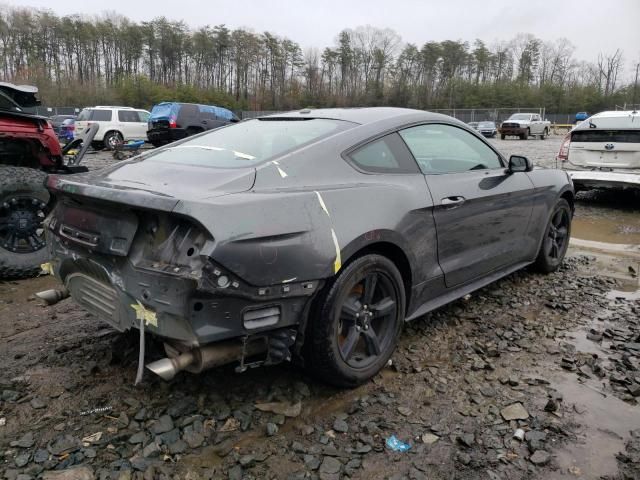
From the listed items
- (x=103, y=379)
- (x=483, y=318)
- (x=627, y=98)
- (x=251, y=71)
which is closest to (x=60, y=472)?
(x=103, y=379)

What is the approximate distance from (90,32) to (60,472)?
75.8m

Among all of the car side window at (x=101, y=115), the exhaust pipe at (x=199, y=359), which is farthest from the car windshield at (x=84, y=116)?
the exhaust pipe at (x=199, y=359)

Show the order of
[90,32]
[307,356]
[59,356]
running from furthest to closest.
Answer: [90,32] < [59,356] < [307,356]

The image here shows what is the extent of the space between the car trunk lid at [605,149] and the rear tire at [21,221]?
309 inches

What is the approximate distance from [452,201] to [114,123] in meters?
20.7

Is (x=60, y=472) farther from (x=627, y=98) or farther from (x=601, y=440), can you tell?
(x=627, y=98)

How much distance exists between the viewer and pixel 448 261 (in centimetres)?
328

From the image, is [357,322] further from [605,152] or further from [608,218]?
[605,152]

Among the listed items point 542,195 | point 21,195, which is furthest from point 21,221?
point 542,195

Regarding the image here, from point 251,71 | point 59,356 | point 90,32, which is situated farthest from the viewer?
point 251,71

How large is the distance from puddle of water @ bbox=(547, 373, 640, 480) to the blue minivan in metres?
17.6

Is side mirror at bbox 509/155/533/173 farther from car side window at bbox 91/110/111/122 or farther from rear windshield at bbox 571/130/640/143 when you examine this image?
car side window at bbox 91/110/111/122

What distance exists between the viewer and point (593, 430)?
250 cm

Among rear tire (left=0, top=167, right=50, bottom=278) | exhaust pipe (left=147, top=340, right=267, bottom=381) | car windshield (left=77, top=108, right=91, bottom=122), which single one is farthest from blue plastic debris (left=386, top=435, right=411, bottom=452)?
car windshield (left=77, top=108, right=91, bottom=122)
